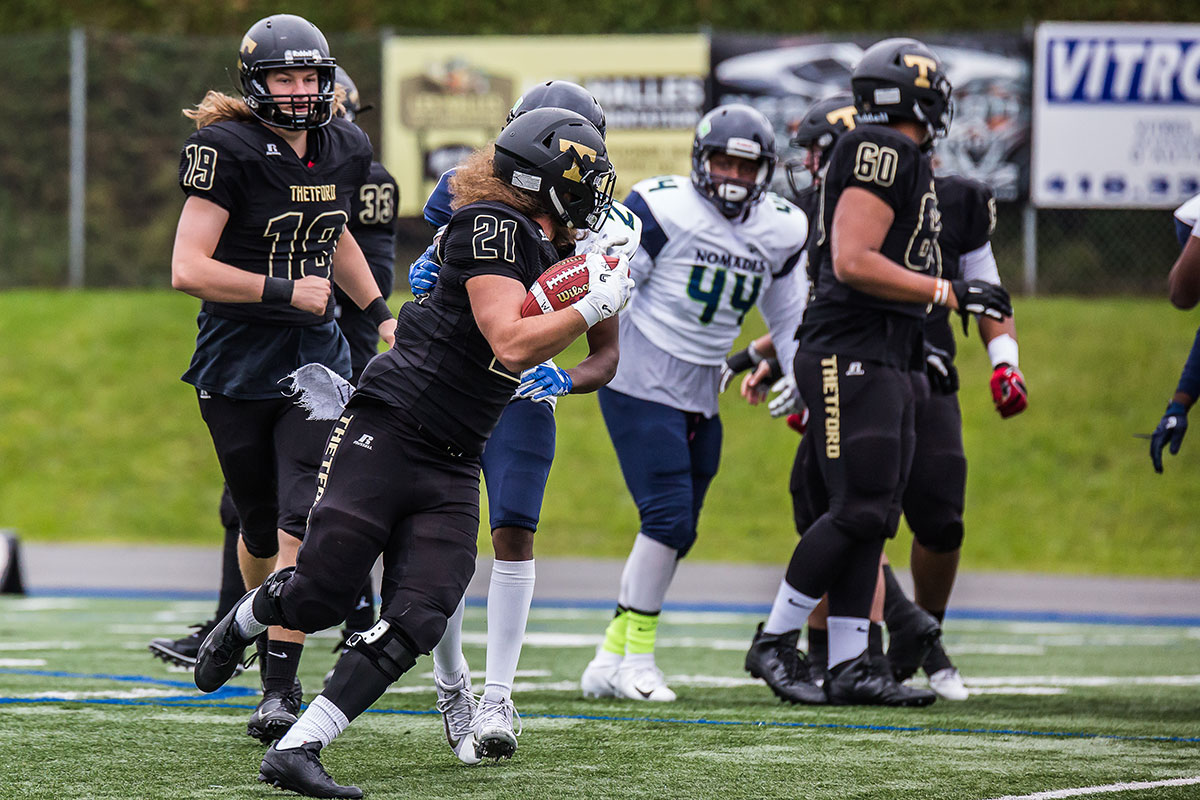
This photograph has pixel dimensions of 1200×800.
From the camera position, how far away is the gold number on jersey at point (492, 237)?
12.6 ft

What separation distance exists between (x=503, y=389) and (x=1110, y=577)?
876 centimetres

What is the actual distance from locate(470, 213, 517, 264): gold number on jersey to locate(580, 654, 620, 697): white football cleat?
239cm

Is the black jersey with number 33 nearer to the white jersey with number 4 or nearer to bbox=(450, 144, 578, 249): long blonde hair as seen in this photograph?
the white jersey with number 4

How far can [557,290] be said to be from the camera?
12.6 feet

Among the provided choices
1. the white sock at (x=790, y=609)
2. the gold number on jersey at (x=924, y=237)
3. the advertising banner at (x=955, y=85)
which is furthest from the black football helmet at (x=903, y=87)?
the advertising banner at (x=955, y=85)

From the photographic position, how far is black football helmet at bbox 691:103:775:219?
598 centimetres

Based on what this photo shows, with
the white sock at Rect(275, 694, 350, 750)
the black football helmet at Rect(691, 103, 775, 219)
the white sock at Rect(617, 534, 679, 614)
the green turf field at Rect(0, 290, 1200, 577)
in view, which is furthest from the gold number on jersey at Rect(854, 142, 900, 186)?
the green turf field at Rect(0, 290, 1200, 577)

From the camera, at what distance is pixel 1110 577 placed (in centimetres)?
1177

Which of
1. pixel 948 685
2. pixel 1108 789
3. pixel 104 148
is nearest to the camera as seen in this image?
pixel 1108 789

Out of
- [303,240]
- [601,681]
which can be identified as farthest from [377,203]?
[601,681]

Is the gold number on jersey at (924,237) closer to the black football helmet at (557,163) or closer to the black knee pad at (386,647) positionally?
the black football helmet at (557,163)

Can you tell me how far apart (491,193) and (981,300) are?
80.7 inches

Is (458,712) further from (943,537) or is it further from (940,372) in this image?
(940,372)

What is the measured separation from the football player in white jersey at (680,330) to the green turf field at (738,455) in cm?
627
